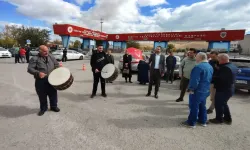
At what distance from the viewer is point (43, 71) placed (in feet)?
13.6

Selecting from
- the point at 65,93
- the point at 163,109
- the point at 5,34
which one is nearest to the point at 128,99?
the point at 163,109

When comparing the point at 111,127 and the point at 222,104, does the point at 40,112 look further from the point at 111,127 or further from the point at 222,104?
the point at 222,104

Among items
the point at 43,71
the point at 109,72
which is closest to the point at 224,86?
the point at 109,72

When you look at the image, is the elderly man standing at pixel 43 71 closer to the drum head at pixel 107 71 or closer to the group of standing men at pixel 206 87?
the drum head at pixel 107 71

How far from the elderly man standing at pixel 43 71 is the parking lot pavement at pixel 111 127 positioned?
0.46 meters

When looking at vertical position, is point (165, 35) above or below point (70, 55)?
above

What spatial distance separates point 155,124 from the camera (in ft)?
13.0

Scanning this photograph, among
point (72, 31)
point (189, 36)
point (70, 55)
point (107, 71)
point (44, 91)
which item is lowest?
point (44, 91)

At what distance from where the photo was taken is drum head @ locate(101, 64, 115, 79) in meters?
5.54

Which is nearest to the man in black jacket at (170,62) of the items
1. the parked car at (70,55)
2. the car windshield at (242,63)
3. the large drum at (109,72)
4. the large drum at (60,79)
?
the car windshield at (242,63)

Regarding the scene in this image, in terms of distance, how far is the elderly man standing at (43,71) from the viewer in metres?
4.02

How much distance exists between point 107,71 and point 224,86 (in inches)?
A: 134

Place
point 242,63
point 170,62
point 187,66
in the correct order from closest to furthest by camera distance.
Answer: point 187,66 < point 242,63 < point 170,62

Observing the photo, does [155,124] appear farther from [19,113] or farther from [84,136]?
[19,113]
